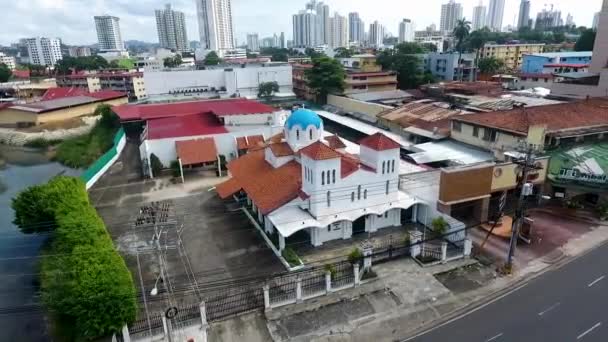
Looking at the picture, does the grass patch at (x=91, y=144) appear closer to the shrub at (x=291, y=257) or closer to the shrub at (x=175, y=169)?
the shrub at (x=175, y=169)

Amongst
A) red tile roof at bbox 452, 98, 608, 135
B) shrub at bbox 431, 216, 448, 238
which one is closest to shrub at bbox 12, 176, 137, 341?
shrub at bbox 431, 216, 448, 238

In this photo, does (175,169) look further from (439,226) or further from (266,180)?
(439,226)

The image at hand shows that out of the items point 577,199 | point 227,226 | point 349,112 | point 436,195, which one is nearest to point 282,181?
point 227,226

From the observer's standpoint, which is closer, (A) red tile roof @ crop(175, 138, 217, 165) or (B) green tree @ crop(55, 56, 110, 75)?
(A) red tile roof @ crop(175, 138, 217, 165)

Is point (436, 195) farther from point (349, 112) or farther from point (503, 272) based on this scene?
point (349, 112)

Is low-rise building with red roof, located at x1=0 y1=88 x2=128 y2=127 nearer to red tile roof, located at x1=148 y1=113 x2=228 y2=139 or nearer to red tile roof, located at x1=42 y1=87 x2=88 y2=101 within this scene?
red tile roof, located at x1=42 y1=87 x2=88 y2=101
